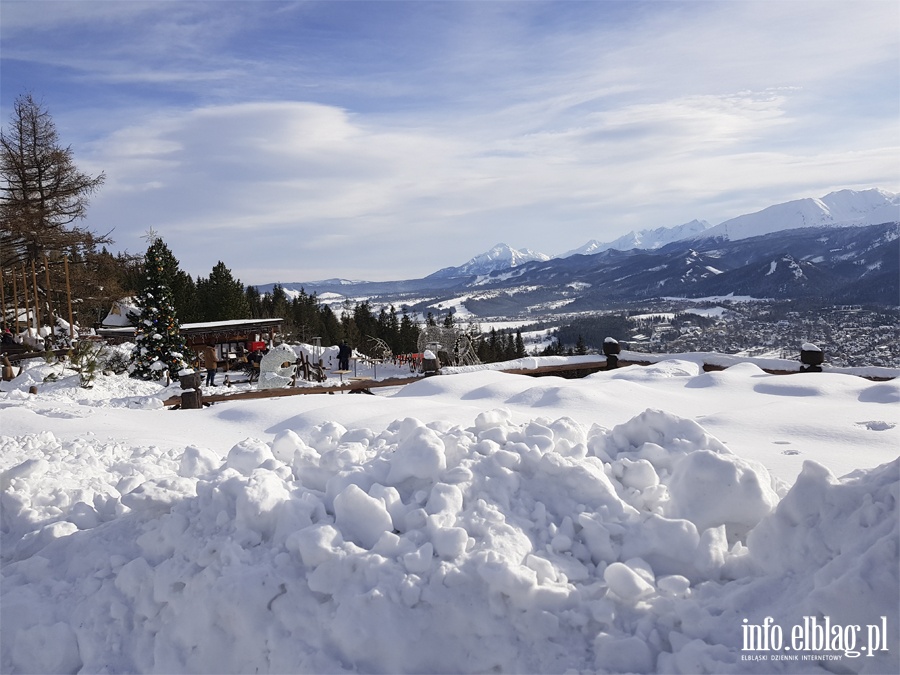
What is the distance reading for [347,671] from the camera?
3.18 meters

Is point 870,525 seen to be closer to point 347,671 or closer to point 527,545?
point 527,545

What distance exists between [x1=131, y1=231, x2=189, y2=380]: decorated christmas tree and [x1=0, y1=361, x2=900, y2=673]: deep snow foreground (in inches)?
597

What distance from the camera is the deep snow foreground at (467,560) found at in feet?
9.98

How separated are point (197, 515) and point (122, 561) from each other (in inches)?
23.5

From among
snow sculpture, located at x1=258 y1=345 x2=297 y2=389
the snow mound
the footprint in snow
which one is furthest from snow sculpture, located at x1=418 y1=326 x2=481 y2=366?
the snow mound

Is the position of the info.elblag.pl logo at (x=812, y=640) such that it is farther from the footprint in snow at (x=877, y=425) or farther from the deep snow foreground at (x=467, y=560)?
the footprint in snow at (x=877, y=425)

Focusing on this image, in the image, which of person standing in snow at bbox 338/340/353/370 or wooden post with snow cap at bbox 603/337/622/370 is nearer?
wooden post with snow cap at bbox 603/337/622/370

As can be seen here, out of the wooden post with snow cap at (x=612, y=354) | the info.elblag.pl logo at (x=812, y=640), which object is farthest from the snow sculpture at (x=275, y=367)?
the info.elblag.pl logo at (x=812, y=640)

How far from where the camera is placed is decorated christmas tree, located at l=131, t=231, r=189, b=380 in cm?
1953

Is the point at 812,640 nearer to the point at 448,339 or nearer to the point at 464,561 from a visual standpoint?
the point at 464,561

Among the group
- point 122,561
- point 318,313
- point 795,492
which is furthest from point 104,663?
point 318,313

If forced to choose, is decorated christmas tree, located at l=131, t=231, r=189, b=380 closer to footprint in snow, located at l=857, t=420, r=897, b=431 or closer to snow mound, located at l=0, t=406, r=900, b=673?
snow mound, located at l=0, t=406, r=900, b=673

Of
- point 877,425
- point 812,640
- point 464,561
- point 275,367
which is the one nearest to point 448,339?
point 275,367

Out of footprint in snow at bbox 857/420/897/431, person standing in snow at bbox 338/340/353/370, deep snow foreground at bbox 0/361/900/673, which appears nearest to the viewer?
deep snow foreground at bbox 0/361/900/673
